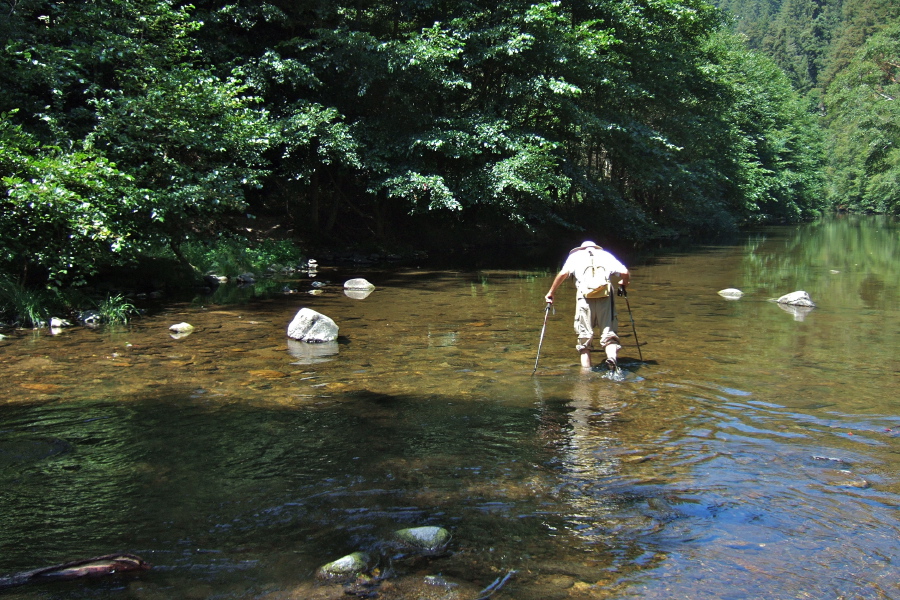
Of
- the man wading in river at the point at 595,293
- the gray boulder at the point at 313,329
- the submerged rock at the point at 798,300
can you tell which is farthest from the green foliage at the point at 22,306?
the submerged rock at the point at 798,300

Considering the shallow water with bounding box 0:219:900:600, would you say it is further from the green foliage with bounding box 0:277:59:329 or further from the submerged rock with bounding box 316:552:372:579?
the green foliage with bounding box 0:277:59:329

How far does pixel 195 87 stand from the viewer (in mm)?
12961

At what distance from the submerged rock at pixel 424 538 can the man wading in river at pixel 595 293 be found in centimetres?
428

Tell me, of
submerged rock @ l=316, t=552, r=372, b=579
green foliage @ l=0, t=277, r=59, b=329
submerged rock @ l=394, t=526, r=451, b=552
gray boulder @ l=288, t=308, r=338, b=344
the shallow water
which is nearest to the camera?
submerged rock @ l=316, t=552, r=372, b=579

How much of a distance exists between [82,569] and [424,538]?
1.75m

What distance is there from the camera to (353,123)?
19.8 metres

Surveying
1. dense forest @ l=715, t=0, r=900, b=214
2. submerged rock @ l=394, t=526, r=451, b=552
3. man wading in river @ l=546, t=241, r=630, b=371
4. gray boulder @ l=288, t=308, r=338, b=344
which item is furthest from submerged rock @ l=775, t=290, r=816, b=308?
dense forest @ l=715, t=0, r=900, b=214

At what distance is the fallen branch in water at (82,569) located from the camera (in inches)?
139

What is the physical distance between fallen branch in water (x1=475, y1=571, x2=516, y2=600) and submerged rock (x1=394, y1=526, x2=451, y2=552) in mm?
422

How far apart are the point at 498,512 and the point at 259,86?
611 inches

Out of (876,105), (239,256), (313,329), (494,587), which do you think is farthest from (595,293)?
(876,105)

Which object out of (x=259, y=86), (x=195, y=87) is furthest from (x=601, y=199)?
(x=195, y=87)

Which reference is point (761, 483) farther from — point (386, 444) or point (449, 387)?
point (449, 387)

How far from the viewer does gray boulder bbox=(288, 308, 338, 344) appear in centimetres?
955
